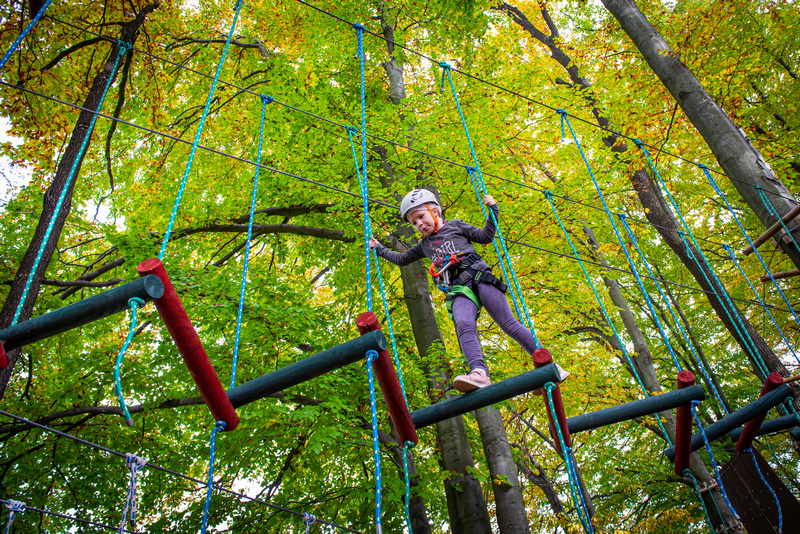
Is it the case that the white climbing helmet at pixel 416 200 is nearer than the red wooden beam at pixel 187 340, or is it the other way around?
the red wooden beam at pixel 187 340

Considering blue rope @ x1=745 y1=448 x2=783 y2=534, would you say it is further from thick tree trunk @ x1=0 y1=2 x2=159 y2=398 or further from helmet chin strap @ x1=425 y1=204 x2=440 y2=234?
thick tree trunk @ x1=0 y1=2 x2=159 y2=398

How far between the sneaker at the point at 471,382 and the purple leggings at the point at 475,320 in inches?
6.8

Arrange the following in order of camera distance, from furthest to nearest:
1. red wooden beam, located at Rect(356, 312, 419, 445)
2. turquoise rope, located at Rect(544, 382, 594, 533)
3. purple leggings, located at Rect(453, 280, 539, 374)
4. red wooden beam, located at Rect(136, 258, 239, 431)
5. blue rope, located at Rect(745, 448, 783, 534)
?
blue rope, located at Rect(745, 448, 783, 534)
purple leggings, located at Rect(453, 280, 539, 374)
turquoise rope, located at Rect(544, 382, 594, 533)
red wooden beam, located at Rect(356, 312, 419, 445)
red wooden beam, located at Rect(136, 258, 239, 431)

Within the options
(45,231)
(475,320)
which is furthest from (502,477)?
(45,231)

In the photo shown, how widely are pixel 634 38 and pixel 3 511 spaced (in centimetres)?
859

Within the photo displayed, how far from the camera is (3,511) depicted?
18.4ft

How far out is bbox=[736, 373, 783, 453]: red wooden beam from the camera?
Result: 3369mm

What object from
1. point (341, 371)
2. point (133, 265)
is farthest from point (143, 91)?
point (341, 371)

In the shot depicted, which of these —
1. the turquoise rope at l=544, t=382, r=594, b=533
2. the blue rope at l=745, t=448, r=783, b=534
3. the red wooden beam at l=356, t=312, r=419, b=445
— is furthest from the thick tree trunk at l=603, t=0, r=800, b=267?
the red wooden beam at l=356, t=312, r=419, b=445

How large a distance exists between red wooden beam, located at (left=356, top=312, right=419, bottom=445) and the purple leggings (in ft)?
1.96

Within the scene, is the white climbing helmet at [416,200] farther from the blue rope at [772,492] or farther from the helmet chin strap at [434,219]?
the blue rope at [772,492]

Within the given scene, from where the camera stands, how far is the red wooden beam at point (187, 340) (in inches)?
72.9

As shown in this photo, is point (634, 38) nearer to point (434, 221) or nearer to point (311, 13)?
point (434, 221)

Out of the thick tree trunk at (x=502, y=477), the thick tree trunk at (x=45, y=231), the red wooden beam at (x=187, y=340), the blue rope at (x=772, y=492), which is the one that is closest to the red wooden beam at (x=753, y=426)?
the blue rope at (x=772, y=492)
